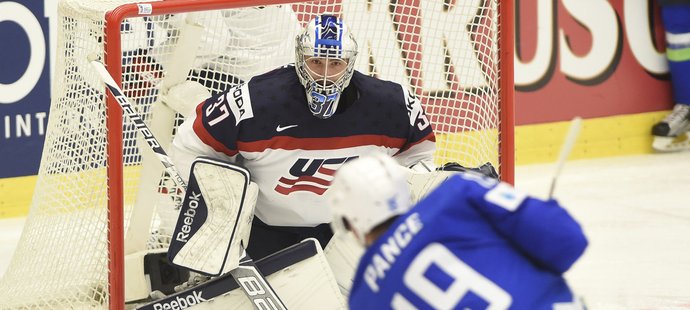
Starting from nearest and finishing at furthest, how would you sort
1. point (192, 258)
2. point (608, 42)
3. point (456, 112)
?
1. point (192, 258)
2. point (456, 112)
3. point (608, 42)

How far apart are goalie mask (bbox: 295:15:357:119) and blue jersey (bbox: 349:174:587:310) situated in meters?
1.10

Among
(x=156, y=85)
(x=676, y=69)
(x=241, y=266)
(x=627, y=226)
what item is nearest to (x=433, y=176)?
(x=241, y=266)

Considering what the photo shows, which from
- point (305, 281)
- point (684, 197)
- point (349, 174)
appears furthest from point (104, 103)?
point (684, 197)

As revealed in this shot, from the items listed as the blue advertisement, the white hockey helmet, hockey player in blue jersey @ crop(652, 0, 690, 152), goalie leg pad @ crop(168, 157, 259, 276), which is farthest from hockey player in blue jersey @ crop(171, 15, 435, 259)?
hockey player in blue jersey @ crop(652, 0, 690, 152)

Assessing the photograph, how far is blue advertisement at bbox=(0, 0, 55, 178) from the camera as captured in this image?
5098mm

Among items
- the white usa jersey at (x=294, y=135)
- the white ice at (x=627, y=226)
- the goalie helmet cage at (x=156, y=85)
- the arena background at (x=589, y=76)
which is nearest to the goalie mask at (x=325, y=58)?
the white usa jersey at (x=294, y=135)

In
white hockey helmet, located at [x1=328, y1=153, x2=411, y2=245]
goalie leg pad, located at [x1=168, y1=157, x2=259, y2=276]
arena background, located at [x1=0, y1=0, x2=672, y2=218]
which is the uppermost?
white hockey helmet, located at [x1=328, y1=153, x2=411, y2=245]

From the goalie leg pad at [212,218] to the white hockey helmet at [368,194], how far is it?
1.09 m

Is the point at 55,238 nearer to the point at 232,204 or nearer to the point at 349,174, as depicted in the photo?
the point at 232,204

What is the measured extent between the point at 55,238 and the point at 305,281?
2.48ft

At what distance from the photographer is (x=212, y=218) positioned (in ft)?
10.4

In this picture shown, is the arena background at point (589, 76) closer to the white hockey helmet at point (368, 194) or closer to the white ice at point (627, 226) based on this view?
the white ice at point (627, 226)

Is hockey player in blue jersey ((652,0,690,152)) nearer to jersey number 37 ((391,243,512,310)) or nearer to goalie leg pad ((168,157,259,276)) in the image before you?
goalie leg pad ((168,157,259,276))

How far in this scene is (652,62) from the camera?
6523 millimetres
